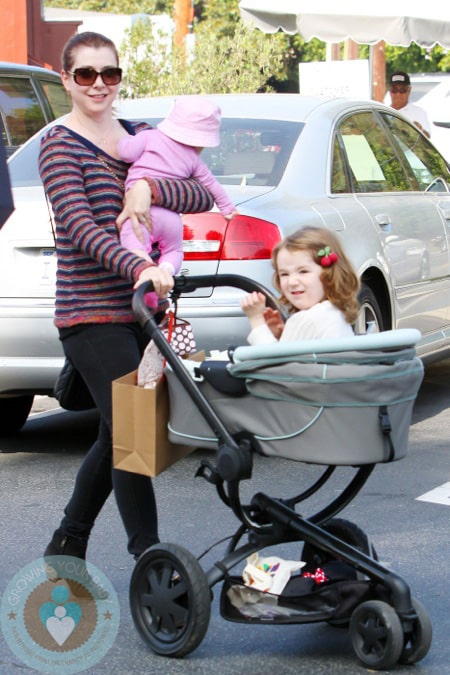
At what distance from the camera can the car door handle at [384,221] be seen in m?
6.97

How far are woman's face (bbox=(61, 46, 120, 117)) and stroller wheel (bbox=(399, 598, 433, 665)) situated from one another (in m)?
1.81

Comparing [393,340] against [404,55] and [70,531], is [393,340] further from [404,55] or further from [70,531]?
[404,55]

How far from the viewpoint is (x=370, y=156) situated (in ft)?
24.4

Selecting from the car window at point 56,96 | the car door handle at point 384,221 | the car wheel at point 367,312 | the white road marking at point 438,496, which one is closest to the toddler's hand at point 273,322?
the white road marking at point 438,496

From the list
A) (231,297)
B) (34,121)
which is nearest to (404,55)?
(34,121)

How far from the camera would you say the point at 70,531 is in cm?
423

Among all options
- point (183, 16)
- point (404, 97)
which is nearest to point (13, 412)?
point (404, 97)

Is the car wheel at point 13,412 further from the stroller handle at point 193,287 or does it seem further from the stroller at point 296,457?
the stroller at point 296,457

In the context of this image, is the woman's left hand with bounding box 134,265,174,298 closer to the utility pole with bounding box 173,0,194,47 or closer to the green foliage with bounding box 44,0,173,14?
the utility pole with bounding box 173,0,194,47

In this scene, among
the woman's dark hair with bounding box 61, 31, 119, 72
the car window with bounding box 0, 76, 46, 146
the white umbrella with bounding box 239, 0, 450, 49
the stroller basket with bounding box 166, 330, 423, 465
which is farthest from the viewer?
the white umbrella with bounding box 239, 0, 450, 49

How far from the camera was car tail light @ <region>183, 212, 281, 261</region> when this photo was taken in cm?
593

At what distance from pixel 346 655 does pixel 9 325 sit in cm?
291

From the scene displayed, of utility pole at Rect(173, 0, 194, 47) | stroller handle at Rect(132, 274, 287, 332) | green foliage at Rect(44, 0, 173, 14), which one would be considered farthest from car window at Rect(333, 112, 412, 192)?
green foliage at Rect(44, 0, 173, 14)

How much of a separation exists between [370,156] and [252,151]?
104 centimetres
